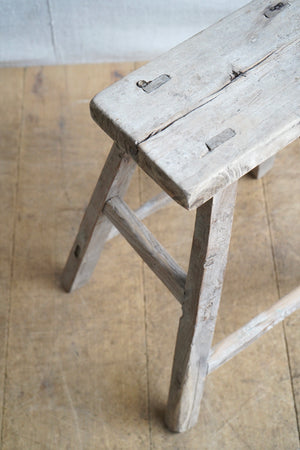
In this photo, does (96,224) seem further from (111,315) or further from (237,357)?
(237,357)

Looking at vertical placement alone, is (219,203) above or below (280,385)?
above

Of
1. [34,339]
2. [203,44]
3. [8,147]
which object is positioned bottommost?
[34,339]

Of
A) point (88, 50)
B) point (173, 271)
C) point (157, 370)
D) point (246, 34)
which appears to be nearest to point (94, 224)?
point (173, 271)

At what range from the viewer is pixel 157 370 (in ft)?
4.38

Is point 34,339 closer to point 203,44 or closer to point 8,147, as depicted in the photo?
point 8,147

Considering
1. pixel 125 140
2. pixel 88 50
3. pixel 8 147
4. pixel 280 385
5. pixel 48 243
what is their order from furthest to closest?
pixel 88 50 → pixel 8 147 → pixel 48 243 → pixel 280 385 → pixel 125 140

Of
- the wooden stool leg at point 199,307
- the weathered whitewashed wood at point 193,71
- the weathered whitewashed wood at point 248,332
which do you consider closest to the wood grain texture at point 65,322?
the wooden stool leg at point 199,307

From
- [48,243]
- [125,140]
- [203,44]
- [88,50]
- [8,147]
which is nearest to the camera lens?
[125,140]

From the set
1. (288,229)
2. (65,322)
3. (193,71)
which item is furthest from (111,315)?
(193,71)

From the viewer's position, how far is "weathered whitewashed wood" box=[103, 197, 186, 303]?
43.3 inches

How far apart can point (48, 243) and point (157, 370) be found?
0.41 m

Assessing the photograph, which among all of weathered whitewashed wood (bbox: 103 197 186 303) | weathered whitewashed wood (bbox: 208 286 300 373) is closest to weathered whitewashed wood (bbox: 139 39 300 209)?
weathered whitewashed wood (bbox: 103 197 186 303)

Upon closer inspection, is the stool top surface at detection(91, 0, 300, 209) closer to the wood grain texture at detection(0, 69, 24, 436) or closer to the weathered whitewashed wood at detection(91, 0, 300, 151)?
the weathered whitewashed wood at detection(91, 0, 300, 151)

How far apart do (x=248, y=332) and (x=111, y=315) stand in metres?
0.36
